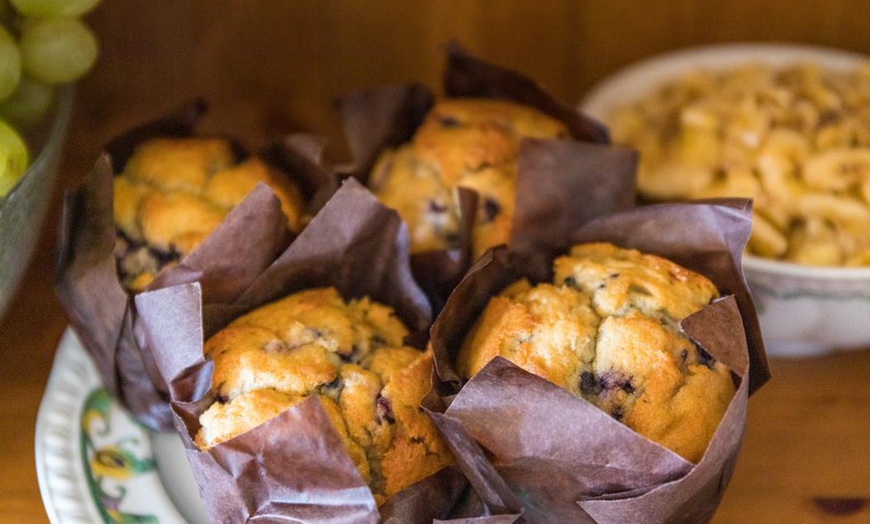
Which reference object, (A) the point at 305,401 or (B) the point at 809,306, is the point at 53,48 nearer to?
(A) the point at 305,401

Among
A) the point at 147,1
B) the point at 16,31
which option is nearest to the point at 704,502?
the point at 16,31

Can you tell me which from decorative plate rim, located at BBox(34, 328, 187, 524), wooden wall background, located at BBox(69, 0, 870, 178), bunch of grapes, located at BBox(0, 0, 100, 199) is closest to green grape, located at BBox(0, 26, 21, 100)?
bunch of grapes, located at BBox(0, 0, 100, 199)

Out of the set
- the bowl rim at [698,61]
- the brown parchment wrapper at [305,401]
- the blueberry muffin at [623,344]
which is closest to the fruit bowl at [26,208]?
the brown parchment wrapper at [305,401]

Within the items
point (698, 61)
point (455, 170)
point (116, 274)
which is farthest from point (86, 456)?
point (698, 61)

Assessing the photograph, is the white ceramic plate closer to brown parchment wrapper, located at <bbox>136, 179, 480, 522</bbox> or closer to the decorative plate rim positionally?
the decorative plate rim

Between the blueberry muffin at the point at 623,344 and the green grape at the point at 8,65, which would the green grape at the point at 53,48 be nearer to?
the green grape at the point at 8,65

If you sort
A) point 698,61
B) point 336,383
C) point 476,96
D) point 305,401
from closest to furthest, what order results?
point 305,401 < point 336,383 < point 476,96 < point 698,61
